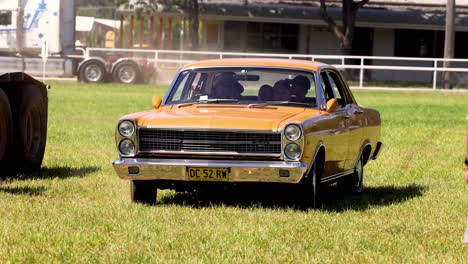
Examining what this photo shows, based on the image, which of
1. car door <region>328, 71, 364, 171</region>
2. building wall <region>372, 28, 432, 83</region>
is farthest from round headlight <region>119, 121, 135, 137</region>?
building wall <region>372, 28, 432, 83</region>

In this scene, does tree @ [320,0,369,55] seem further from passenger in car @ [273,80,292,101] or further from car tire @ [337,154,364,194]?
passenger in car @ [273,80,292,101]

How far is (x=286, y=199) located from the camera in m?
12.2

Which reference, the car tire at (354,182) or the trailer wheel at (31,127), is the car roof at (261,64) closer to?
the car tire at (354,182)

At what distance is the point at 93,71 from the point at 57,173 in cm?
2907

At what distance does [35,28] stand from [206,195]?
33.3m

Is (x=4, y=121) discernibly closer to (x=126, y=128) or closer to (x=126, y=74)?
(x=126, y=128)

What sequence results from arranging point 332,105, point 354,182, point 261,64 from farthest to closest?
1. point 354,182
2. point 261,64
3. point 332,105

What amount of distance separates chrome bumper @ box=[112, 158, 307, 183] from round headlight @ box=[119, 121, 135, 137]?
0.80 feet

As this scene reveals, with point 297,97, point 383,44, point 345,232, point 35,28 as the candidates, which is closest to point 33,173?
point 297,97

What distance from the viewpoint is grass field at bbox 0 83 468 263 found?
8469 millimetres

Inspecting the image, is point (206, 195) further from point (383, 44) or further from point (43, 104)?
point (383, 44)

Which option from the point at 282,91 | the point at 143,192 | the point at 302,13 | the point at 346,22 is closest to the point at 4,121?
the point at 143,192

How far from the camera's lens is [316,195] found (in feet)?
36.7

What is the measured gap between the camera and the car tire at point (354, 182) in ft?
42.3
